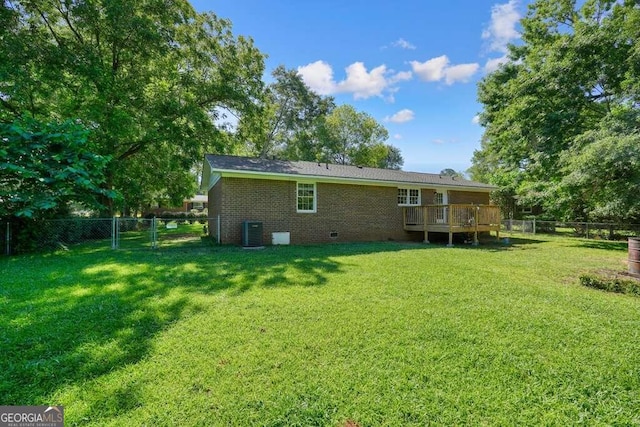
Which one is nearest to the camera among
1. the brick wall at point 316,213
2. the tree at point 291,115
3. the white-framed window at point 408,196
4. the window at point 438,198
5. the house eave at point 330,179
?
the house eave at point 330,179

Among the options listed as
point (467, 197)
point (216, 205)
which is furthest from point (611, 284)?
point (216, 205)

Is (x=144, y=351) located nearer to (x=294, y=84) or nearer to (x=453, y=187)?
(x=453, y=187)

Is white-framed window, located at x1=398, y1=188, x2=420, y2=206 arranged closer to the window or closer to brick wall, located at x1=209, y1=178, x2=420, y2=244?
brick wall, located at x1=209, y1=178, x2=420, y2=244

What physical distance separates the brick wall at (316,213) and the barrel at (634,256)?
768 centimetres

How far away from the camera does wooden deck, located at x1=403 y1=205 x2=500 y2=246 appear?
1194 cm

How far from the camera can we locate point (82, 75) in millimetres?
11531

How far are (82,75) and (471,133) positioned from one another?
22.6 metres

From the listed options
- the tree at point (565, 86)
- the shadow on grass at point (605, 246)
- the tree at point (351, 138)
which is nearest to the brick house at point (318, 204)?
the tree at point (565, 86)

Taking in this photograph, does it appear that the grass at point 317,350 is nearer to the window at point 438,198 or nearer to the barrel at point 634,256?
the barrel at point 634,256

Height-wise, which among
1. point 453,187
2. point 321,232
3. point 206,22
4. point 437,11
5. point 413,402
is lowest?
point 413,402

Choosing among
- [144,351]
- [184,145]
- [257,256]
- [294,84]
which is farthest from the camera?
[294,84]

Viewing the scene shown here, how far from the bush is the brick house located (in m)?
5.93

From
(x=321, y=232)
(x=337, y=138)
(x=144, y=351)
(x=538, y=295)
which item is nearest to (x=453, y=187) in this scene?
(x=321, y=232)

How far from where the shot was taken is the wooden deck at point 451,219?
11938 millimetres
